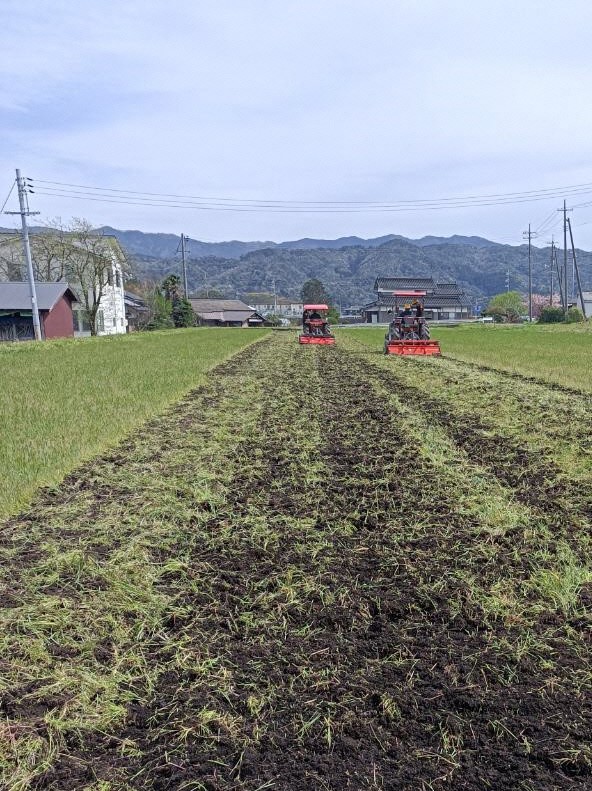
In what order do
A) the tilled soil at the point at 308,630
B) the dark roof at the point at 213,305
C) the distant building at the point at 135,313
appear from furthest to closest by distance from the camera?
the dark roof at the point at 213,305
the distant building at the point at 135,313
the tilled soil at the point at 308,630

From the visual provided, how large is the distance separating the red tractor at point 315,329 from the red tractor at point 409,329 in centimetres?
702

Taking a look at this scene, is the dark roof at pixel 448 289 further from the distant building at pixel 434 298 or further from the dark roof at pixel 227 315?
the dark roof at pixel 227 315

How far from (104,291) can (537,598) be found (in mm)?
50289

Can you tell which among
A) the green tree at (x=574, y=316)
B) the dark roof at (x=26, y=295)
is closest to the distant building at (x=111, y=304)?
the dark roof at (x=26, y=295)

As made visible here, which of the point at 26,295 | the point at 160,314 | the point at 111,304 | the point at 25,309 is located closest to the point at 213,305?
the point at 160,314

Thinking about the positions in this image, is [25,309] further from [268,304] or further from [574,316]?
[268,304]

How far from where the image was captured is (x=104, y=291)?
49.2 m

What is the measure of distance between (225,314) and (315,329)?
192 ft

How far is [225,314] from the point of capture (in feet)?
280

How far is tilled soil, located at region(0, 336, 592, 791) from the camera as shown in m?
2.13

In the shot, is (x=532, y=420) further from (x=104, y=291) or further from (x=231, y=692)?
(x=104, y=291)

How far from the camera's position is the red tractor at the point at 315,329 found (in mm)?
27469

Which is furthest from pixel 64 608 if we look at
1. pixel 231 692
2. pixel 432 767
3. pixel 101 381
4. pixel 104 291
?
pixel 104 291

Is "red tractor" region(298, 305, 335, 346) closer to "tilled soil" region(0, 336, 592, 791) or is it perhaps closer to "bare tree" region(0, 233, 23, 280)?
"tilled soil" region(0, 336, 592, 791)
